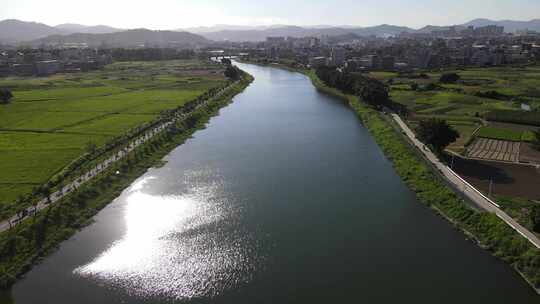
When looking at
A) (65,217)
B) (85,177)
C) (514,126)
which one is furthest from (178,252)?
(514,126)

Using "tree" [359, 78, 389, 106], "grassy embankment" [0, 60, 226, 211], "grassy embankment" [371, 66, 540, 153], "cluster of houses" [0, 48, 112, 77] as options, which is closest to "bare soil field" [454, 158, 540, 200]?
"grassy embankment" [371, 66, 540, 153]

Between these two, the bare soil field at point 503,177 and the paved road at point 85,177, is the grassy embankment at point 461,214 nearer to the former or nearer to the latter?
the bare soil field at point 503,177

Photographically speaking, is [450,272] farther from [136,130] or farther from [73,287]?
[136,130]

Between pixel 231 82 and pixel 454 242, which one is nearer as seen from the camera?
pixel 454 242

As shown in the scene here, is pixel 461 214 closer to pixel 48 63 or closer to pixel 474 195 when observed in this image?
pixel 474 195

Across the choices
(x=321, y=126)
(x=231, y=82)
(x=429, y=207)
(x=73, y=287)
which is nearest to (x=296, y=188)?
(x=429, y=207)
